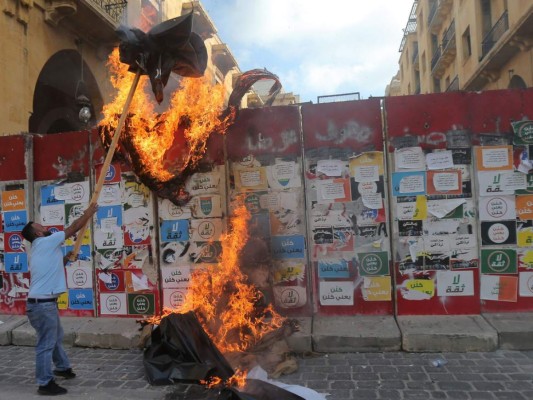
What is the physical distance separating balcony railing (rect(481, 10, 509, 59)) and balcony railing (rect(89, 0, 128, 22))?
1404 cm

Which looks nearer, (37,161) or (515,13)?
(37,161)

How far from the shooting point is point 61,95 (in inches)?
538

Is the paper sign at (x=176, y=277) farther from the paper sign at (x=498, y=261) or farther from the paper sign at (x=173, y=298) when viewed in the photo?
the paper sign at (x=498, y=261)

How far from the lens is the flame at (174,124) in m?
5.93

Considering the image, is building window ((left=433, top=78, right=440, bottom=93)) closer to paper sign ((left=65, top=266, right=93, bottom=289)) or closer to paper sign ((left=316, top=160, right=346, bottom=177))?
paper sign ((left=316, top=160, right=346, bottom=177))

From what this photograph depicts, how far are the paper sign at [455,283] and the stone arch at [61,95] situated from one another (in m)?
10.6

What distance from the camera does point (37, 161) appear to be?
21.8 feet

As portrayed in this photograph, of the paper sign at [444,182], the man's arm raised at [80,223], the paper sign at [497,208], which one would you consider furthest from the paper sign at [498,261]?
the man's arm raised at [80,223]

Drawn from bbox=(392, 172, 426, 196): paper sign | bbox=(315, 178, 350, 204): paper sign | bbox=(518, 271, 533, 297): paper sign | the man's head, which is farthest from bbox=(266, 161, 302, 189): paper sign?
bbox=(518, 271, 533, 297): paper sign

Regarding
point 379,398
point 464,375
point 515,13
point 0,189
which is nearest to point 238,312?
point 379,398

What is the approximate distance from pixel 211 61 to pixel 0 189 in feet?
63.8

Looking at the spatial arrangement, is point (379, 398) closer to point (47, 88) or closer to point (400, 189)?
point (400, 189)

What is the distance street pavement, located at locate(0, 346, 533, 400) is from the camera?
406 cm

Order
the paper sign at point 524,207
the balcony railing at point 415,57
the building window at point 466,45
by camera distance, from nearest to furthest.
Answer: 1. the paper sign at point 524,207
2. the building window at point 466,45
3. the balcony railing at point 415,57
